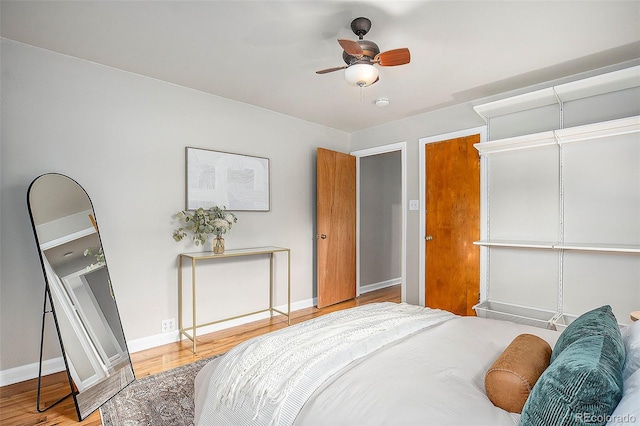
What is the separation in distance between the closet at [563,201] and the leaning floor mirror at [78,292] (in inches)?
130

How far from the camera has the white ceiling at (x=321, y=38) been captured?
6.81 feet

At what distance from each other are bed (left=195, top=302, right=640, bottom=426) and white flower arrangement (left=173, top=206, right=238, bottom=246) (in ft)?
5.78

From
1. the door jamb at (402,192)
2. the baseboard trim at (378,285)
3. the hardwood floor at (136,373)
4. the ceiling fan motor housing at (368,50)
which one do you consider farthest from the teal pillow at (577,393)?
the baseboard trim at (378,285)

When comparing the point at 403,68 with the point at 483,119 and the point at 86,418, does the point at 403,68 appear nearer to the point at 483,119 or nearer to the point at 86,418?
the point at 483,119

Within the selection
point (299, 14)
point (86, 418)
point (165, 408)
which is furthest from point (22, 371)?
point (299, 14)

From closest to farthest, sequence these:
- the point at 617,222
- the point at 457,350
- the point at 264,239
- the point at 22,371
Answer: the point at 457,350 < the point at 22,371 < the point at 617,222 < the point at 264,239

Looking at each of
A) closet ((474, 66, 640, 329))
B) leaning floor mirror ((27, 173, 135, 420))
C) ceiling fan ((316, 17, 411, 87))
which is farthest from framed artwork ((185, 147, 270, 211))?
closet ((474, 66, 640, 329))

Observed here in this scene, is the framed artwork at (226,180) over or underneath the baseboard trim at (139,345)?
over

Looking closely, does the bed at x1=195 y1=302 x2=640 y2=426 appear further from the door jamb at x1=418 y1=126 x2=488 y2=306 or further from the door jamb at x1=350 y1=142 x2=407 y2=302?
the door jamb at x1=350 y1=142 x2=407 y2=302

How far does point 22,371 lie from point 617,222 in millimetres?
4931

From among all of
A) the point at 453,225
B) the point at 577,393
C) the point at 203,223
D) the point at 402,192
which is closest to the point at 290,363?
the point at 577,393

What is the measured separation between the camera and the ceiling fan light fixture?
222 cm

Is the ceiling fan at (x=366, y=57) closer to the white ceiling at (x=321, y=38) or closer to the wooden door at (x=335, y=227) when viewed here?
the white ceiling at (x=321, y=38)

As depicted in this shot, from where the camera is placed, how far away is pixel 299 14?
6.95 ft
